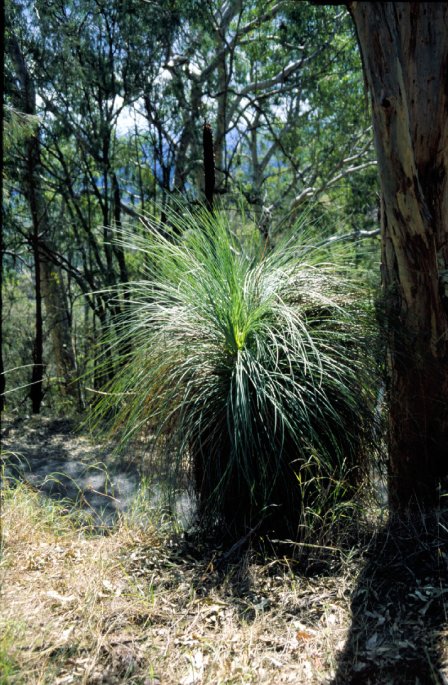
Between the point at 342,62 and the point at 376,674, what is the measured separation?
9397 millimetres

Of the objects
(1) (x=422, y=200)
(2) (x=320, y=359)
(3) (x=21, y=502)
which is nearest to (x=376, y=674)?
(2) (x=320, y=359)

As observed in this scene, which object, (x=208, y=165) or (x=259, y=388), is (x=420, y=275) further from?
(x=208, y=165)

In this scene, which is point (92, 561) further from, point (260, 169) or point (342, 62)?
point (260, 169)

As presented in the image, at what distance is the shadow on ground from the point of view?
2047mm

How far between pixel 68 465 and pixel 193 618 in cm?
256

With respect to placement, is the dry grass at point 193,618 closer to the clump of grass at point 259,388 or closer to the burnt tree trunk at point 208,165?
the clump of grass at point 259,388

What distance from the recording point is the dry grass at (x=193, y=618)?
2.09 m

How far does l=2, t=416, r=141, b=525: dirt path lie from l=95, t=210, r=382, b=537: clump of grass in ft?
1.73

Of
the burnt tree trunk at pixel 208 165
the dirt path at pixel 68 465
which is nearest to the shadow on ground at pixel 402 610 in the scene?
the dirt path at pixel 68 465

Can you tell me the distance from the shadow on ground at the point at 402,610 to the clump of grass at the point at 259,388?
13.0 inches

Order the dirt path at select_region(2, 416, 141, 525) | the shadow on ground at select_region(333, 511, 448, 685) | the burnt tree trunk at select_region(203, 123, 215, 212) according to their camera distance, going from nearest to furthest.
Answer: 1. the shadow on ground at select_region(333, 511, 448, 685)
2. the dirt path at select_region(2, 416, 141, 525)
3. the burnt tree trunk at select_region(203, 123, 215, 212)

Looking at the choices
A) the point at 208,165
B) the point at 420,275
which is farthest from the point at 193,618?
the point at 208,165

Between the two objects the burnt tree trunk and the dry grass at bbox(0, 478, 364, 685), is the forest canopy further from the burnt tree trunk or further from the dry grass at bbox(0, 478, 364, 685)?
the dry grass at bbox(0, 478, 364, 685)

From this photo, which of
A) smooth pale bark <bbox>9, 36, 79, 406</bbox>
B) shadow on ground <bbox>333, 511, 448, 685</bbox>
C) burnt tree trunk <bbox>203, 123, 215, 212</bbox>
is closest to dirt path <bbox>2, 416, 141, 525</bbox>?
smooth pale bark <bbox>9, 36, 79, 406</bbox>
